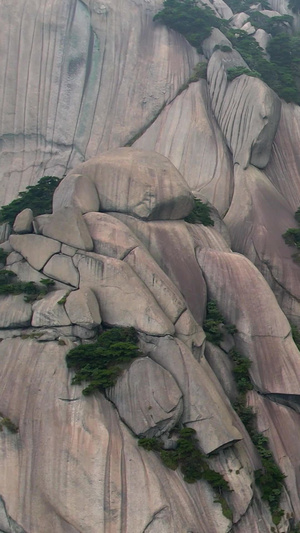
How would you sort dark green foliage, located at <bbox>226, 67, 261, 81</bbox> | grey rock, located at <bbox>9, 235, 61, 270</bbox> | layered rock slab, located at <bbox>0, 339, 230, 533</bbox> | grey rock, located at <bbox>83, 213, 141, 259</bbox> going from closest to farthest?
layered rock slab, located at <bbox>0, 339, 230, 533</bbox> < grey rock, located at <bbox>9, 235, 61, 270</bbox> < grey rock, located at <bbox>83, 213, 141, 259</bbox> < dark green foliage, located at <bbox>226, 67, 261, 81</bbox>

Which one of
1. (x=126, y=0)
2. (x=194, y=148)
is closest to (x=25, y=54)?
(x=126, y=0)

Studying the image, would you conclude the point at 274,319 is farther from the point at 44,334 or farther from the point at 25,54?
the point at 25,54

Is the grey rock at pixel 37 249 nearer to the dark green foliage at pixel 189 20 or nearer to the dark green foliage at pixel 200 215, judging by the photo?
the dark green foliage at pixel 200 215

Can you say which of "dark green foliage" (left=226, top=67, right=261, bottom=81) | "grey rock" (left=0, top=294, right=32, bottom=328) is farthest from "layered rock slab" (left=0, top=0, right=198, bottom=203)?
"grey rock" (left=0, top=294, right=32, bottom=328)

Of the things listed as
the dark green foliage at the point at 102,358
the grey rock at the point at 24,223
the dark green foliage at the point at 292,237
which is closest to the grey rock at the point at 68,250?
the grey rock at the point at 24,223

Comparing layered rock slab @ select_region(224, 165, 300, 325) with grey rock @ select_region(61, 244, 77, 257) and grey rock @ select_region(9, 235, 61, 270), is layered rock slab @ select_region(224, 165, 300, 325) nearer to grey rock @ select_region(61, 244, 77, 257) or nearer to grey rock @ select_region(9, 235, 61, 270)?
grey rock @ select_region(61, 244, 77, 257)

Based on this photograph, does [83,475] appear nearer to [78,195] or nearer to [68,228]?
[68,228]

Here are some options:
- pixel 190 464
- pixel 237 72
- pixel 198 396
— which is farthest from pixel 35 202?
pixel 237 72
